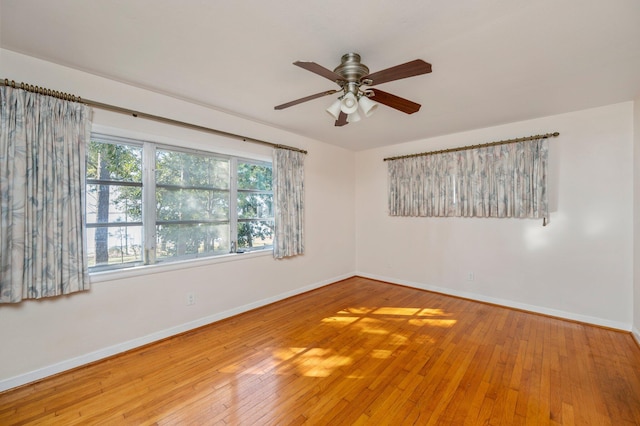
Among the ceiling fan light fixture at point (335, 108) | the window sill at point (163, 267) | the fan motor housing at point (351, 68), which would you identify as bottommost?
the window sill at point (163, 267)

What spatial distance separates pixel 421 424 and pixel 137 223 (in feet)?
9.92

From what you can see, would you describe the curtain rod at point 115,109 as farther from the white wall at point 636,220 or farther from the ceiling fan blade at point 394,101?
the white wall at point 636,220

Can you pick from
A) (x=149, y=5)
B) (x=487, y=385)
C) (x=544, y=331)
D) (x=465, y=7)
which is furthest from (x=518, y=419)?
(x=149, y=5)

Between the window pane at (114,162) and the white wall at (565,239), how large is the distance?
13.4 feet

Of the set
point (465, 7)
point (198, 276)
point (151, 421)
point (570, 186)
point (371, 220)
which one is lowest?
point (151, 421)

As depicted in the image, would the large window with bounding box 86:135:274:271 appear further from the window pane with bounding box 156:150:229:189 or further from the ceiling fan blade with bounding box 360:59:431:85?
the ceiling fan blade with bounding box 360:59:431:85

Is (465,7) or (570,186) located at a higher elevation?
(465,7)

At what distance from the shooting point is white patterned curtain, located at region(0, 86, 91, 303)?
6.41 feet

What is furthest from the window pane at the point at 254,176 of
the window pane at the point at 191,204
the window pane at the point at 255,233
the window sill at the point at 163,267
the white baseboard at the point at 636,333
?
the white baseboard at the point at 636,333

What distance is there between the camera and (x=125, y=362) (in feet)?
7.70

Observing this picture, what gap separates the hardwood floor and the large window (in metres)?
0.98

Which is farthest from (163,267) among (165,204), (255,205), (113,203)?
(255,205)

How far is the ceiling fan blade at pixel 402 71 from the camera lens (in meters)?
1.57

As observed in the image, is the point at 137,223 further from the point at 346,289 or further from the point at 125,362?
the point at 346,289
